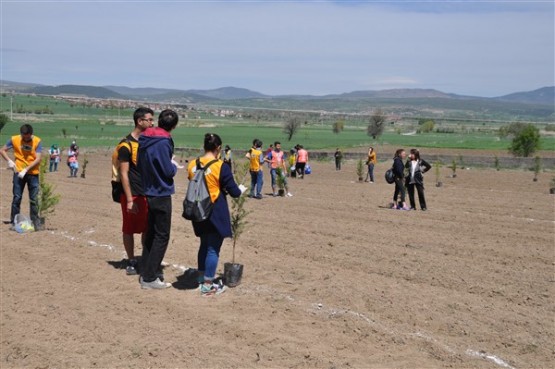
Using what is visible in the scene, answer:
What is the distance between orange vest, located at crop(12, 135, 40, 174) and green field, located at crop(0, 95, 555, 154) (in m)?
47.4

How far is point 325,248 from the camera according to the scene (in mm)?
10969

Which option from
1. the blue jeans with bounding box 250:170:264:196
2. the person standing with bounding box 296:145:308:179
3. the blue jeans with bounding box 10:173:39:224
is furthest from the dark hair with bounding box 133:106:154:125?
the person standing with bounding box 296:145:308:179

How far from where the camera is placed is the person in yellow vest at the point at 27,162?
11641 millimetres

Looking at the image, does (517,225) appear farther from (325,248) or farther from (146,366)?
(146,366)

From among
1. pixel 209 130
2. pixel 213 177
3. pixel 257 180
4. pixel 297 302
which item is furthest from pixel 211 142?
pixel 209 130

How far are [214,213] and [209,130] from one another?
105946mm

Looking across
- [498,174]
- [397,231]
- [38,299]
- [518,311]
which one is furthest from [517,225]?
[498,174]

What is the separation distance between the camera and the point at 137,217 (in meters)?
8.62

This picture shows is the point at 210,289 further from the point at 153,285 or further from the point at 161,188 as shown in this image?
the point at 161,188

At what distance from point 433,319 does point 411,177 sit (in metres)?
10.1

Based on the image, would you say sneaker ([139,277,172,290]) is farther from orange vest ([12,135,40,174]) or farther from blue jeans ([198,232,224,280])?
orange vest ([12,135,40,174])

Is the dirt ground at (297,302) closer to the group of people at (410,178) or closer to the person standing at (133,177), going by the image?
the person standing at (133,177)

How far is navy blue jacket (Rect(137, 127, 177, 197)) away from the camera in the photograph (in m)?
7.93

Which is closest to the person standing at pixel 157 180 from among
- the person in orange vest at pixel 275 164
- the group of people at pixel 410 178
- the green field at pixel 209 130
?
the group of people at pixel 410 178
